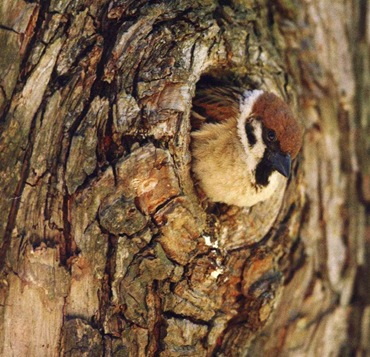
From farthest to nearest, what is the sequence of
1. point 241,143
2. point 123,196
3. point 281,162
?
point 241,143 < point 281,162 < point 123,196

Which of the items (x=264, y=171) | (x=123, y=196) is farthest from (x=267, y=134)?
(x=123, y=196)

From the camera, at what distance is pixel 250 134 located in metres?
2.83

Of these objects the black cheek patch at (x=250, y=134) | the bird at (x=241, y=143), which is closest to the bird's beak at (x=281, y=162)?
the bird at (x=241, y=143)

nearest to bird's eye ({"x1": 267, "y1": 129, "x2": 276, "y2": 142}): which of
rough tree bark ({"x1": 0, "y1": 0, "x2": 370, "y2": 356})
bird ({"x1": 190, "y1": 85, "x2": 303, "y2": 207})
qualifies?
bird ({"x1": 190, "y1": 85, "x2": 303, "y2": 207})

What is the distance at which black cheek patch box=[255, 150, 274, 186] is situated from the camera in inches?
106

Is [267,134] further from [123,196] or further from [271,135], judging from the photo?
[123,196]

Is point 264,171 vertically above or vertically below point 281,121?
below

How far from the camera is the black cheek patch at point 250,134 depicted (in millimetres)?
2805

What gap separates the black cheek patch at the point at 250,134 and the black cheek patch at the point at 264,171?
8 centimetres

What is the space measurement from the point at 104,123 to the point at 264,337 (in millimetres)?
1257

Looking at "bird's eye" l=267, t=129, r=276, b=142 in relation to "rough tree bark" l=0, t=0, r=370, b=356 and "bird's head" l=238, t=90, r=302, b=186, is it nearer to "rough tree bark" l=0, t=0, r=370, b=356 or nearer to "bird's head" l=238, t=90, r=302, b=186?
"bird's head" l=238, t=90, r=302, b=186

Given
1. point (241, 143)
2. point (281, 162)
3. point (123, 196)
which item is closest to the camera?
point (123, 196)

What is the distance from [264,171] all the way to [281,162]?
0.36 feet

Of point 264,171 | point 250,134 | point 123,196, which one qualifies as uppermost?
point 250,134
